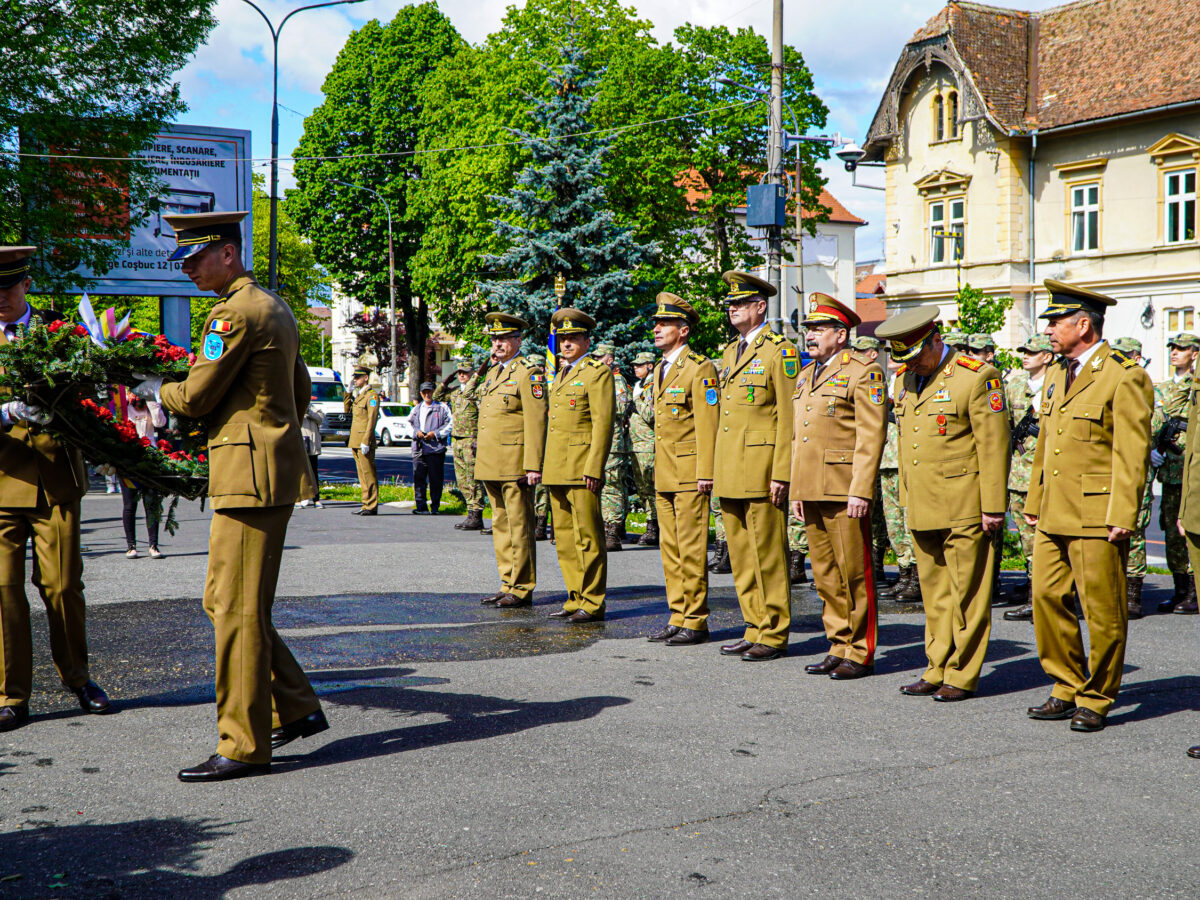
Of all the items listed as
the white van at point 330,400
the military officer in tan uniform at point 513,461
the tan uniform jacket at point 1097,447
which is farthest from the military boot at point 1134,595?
the white van at point 330,400

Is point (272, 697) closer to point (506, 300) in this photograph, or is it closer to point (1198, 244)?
point (506, 300)

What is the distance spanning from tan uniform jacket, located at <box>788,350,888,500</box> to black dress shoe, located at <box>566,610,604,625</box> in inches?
83.8

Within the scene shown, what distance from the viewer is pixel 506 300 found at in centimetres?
2309

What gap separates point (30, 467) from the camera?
6000 millimetres

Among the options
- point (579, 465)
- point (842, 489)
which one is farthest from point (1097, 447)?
point (579, 465)

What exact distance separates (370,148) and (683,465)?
4229 cm

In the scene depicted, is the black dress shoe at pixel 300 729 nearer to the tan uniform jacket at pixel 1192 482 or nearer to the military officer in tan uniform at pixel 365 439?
the tan uniform jacket at pixel 1192 482

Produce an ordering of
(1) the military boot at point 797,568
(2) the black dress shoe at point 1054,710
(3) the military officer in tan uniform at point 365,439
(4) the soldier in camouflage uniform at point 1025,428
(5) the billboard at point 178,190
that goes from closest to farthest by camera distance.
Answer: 1. (2) the black dress shoe at point 1054,710
2. (4) the soldier in camouflage uniform at point 1025,428
3. (1) the military boot at point 797,568
4. (3) the military officer in tan uniform at point 365,439
5. (5) the billboard at point 178,190

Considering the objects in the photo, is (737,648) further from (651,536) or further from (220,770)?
(651,536)

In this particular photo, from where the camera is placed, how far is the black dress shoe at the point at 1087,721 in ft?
19.4

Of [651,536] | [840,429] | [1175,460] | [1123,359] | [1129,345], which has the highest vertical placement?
[1129,345]

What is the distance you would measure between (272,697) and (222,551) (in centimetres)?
74

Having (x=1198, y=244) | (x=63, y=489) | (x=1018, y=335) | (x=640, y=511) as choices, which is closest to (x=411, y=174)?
(x=1018, y=335)

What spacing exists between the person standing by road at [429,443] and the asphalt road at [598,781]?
9692 millimetres
